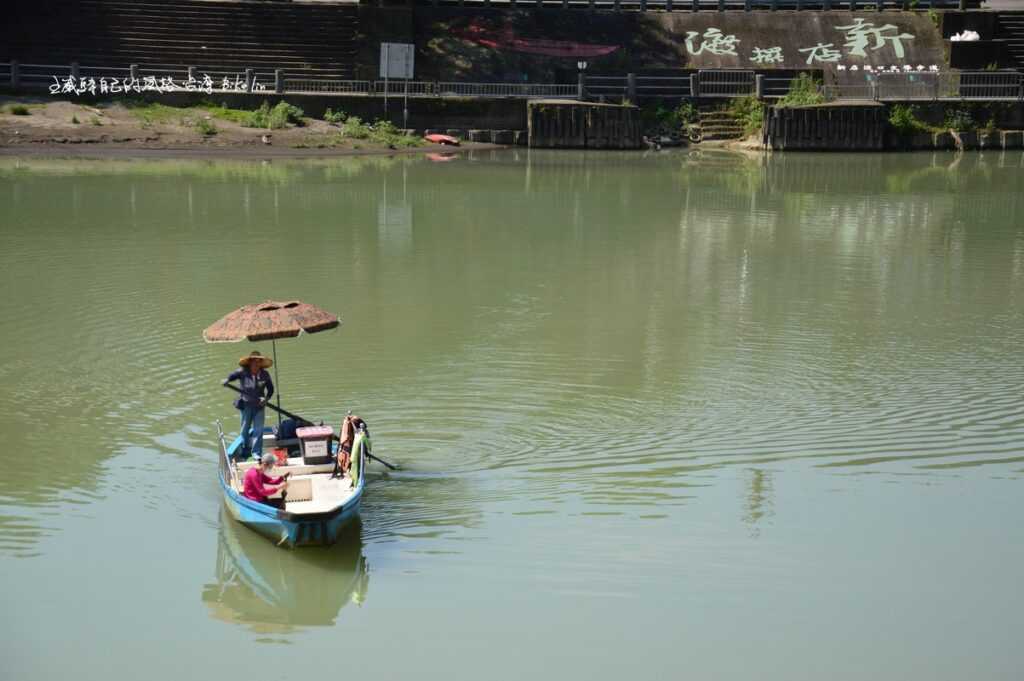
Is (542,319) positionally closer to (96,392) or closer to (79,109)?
(96,392)

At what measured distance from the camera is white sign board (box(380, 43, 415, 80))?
48.3 metres

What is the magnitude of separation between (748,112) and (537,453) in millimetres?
38061

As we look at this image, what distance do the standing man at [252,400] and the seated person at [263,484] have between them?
124 cm

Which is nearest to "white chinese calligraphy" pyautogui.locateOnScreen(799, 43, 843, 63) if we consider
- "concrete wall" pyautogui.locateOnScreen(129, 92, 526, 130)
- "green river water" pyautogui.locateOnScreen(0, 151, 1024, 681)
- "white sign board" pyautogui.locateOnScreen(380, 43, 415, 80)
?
"concrete wall" pyautogui.locateOnScreen(129, 92, 526, 130)

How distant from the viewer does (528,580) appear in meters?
11.8

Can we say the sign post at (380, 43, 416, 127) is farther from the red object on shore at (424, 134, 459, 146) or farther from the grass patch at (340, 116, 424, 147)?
the red object on shore at (424, 134, 459, 146)

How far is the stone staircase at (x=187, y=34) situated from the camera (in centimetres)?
4806

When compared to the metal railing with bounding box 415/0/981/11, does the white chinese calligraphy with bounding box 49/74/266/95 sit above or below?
below

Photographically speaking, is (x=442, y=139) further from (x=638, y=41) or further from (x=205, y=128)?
(x=638, y=41)

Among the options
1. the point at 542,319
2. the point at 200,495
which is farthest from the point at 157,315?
the point at 200,495

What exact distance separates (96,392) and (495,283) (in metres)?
8.83

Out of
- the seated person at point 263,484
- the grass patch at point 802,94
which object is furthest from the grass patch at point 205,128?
the seated person at point 263,484

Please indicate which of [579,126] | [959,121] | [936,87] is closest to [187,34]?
[579,126]

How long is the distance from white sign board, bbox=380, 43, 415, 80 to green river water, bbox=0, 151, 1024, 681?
65.2 ft
